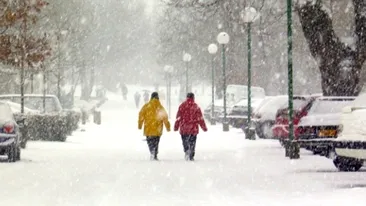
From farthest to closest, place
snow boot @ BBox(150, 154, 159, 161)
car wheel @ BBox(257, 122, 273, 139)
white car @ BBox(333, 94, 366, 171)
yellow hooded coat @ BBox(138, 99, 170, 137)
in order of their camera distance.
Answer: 1. car wheel @ BBox(257, 122, 273, 139)
2. yellow hooded coat @ BBox(138, 99, 170, 137)
3. snow boot @ BBox(150, 154, 159, 161)
4. white car @ BBox(333, 94, 366, 171)

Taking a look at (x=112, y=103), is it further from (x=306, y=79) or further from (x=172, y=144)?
(x=172, y=144)

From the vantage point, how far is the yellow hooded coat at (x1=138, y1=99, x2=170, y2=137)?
21.6 m

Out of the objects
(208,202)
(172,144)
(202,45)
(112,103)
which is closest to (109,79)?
(112,103)

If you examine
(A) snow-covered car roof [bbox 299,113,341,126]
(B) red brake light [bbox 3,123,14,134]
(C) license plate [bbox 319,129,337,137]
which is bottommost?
(C) license plate [bbox 319,129,337,137]

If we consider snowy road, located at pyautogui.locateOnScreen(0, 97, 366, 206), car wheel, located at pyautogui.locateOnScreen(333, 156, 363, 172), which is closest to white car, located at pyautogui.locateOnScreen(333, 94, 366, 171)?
snowy road, located at pyautogui.locateOnScreen(0, 97, 366, 206)

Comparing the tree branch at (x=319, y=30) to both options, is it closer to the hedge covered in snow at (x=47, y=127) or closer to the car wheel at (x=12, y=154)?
the hedge covered in snow at (x=47, y=127)

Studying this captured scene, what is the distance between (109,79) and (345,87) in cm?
8788

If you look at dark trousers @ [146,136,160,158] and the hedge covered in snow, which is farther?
the hedge covered in snow

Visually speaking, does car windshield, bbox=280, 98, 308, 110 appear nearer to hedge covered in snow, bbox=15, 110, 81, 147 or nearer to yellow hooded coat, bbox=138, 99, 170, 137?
yellow hooded coat, bbox=138, 99, 170, 137

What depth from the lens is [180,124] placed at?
21719 mm

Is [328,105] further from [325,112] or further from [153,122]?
[153,122]

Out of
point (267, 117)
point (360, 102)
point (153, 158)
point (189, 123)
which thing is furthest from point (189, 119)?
point (360, 102)

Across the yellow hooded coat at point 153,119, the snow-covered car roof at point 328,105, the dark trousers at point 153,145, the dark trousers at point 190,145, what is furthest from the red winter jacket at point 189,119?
the snow-covered car roof at point 328,105

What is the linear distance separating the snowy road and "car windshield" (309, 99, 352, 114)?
1.13 meters
